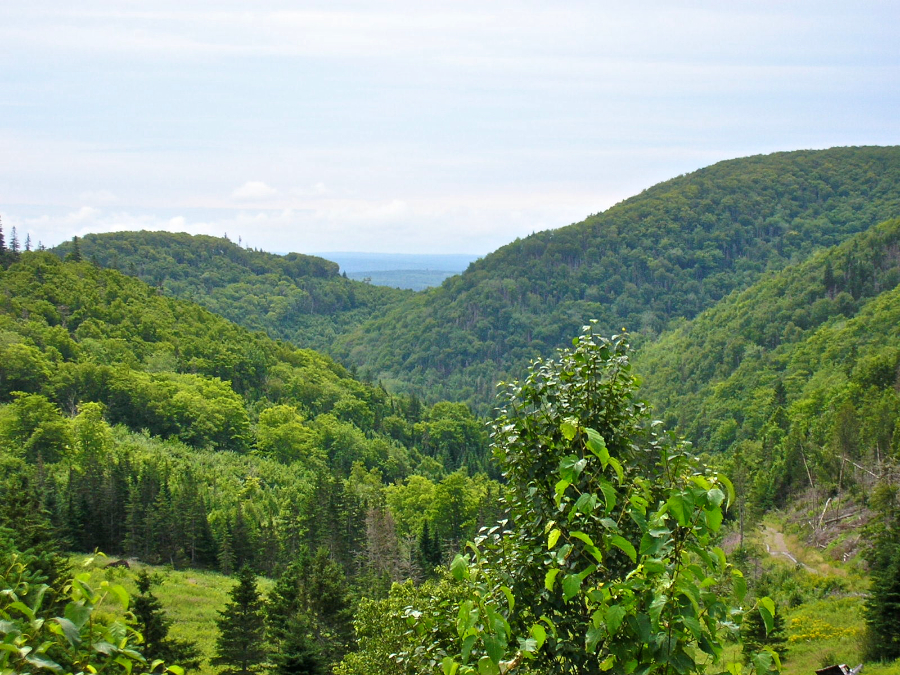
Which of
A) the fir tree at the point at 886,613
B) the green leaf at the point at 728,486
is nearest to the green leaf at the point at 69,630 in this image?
the green leaf at the point at 728,486

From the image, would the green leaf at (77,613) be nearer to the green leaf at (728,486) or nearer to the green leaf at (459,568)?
the green leaf at (459,568)

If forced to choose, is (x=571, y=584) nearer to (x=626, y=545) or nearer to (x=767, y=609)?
(x=626, y=545)

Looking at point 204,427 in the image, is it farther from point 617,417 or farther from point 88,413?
point 617,417

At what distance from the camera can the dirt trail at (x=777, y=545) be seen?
48597 mm

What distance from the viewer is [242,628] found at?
3058cm

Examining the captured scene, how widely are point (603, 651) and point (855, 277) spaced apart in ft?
443

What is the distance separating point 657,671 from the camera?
4.82m

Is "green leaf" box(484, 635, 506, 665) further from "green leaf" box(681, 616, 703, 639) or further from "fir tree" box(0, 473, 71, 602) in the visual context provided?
"fir tree" box(0, 473, 71, 602)

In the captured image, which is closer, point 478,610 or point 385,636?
point 478,610

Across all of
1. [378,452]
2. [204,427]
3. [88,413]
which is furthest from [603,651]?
[378,452]

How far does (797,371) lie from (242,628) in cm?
9300

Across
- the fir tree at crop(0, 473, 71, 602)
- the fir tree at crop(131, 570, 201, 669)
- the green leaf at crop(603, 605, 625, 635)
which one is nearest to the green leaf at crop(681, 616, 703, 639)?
the green leaf at crop(603, 605, 625, 635)

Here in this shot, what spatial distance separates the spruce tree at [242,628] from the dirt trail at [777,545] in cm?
3424

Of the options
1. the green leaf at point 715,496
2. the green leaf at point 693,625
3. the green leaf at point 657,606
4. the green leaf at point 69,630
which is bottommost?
the green leaf at point 693,625
